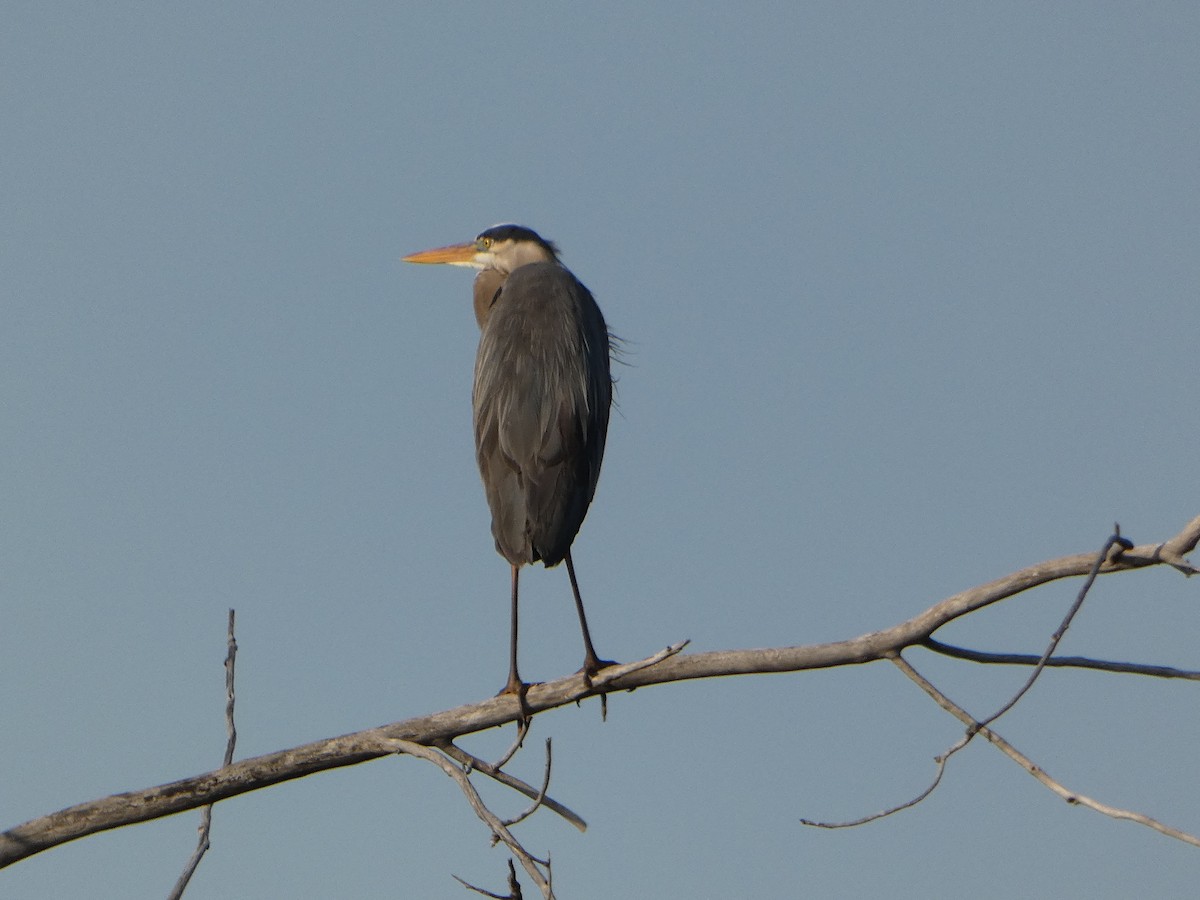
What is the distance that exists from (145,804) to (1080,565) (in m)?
2.64

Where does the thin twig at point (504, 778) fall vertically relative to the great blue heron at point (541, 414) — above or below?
below

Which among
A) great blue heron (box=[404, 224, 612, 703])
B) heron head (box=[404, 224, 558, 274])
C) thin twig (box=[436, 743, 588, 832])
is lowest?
thin twig (box=[436, 743, 588, 832])

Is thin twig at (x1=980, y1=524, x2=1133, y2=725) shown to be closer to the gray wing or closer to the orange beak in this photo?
the gray wing

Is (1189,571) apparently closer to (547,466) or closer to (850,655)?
(850,655)

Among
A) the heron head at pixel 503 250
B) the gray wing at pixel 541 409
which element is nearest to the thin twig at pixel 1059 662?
the gray wing at pixel 541 409

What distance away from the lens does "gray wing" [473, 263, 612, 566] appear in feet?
17.5

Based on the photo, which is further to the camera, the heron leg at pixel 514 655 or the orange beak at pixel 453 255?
the orange beak at pixel 453 255

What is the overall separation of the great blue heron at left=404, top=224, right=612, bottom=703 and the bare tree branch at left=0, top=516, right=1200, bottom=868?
472 millimetres

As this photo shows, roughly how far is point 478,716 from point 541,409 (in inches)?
69.3

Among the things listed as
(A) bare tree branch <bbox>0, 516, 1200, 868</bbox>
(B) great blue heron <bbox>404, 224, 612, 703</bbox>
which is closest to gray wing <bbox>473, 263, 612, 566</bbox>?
(B) great blue heron <bbox>404, 224, 612, 703</bbox>

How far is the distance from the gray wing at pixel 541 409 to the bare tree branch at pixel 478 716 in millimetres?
978

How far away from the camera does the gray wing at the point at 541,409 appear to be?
5.33 meters

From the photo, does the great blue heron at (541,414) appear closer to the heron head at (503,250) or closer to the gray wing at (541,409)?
the gray wing at (541,409)

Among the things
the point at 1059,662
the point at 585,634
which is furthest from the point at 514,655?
the point at 1059,662
